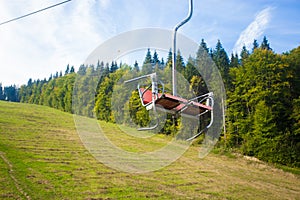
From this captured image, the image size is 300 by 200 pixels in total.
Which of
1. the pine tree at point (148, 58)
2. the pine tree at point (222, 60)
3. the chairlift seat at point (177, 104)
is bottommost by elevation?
the chairlift seat at point (177, 104)

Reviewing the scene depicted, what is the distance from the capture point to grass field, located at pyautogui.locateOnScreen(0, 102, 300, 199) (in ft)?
43.2

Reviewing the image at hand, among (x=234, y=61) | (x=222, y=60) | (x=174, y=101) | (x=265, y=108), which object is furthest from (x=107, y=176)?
(x=234, y=61)

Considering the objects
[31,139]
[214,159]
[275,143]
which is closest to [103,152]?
[31,139]

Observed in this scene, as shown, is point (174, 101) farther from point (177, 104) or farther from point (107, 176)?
point (107, 176)

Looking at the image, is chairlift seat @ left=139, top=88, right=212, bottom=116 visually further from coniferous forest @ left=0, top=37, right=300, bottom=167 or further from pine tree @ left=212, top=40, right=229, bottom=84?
pine tree @ left=212, top=40, right=229, bottom=84

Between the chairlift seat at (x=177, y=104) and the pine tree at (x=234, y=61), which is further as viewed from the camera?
the pine tree at (x=234, y=61)

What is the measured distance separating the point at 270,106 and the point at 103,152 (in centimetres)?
1884

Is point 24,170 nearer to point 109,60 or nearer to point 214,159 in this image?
point 109,60

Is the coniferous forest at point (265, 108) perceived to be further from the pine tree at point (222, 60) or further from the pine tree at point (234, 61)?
the pine tree at point (234, 61)

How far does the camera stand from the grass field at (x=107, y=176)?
13164 millimetres

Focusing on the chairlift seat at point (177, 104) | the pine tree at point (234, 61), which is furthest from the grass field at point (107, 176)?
the pine tree at point (234, 61)

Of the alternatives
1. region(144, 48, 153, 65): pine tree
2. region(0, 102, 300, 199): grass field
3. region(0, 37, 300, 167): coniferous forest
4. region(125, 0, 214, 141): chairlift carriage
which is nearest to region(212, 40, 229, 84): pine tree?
region(0, 37, 300, 167): coniferous forest

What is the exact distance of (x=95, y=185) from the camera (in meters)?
14.5

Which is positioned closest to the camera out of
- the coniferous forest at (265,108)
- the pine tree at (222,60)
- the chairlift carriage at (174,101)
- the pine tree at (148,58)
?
the chairlift carriage at (174,101)
